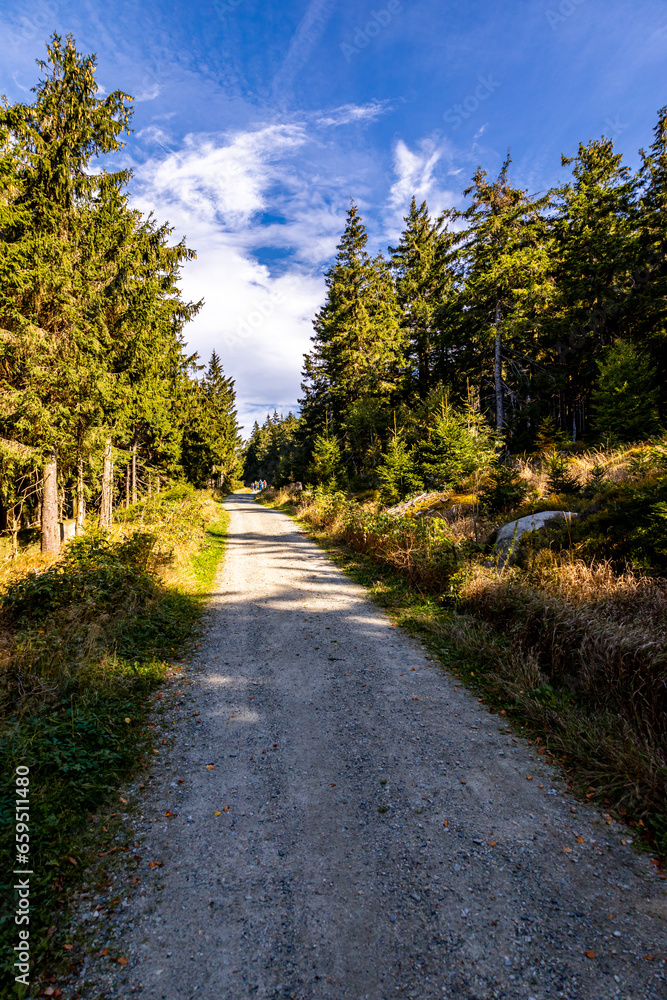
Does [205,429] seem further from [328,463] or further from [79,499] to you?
[79,499]

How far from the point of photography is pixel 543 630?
5.11m

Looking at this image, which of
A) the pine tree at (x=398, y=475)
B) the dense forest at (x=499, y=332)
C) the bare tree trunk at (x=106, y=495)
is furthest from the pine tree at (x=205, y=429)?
the pine tree at (x=398, y=475)

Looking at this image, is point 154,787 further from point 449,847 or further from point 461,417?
point 461,417

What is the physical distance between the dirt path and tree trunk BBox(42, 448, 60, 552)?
967 cm

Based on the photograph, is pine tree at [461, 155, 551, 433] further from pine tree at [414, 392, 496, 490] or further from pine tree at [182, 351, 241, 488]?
pine tree at [182, 351, 241, 488]

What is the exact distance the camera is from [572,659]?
15.5 ft

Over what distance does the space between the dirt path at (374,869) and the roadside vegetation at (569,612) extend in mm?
406

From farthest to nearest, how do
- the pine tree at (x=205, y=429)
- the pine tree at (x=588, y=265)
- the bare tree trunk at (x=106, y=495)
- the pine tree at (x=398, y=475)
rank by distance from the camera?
1. the pine tree at (x=205, y=429)
2. the pine tree at (x=588, y=265)
3. the pine tree at (x=398, y=475)
4. the bare tree trunk at (x=106, y=495)

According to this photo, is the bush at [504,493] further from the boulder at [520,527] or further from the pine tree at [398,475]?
the pine tree at [398,475]

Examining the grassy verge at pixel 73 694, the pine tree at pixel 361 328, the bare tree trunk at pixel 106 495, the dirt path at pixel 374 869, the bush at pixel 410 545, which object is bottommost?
the dirt path at pixel 374 869

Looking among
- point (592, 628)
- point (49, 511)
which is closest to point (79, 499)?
point (49, 511)

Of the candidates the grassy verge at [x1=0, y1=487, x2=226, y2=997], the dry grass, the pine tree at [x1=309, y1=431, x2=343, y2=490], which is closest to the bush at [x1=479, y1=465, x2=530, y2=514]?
the dry grass

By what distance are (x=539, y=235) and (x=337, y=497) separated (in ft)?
50.6

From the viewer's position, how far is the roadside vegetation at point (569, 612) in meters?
3.48
